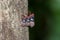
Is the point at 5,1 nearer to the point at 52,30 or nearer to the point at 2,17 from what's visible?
the point at 2,17

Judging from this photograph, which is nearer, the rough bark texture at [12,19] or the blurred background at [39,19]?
the rough bark texture at [12,19]

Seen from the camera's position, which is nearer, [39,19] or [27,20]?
[27,20]

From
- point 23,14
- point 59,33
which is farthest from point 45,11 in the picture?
point 23,14

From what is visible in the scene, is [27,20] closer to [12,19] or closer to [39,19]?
[12,19]

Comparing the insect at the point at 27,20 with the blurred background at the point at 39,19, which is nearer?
the insect at the point at 27,20

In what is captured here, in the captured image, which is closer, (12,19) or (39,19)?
(12,19)

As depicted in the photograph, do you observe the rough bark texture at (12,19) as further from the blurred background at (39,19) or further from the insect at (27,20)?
the blurred background at (39,19)

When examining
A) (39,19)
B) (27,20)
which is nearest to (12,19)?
(27,20)

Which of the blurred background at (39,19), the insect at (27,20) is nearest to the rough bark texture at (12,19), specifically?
the insect at (27,20)
